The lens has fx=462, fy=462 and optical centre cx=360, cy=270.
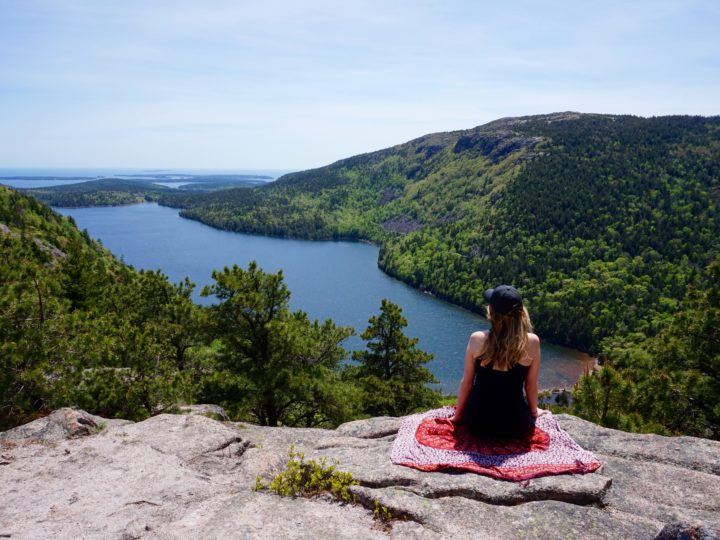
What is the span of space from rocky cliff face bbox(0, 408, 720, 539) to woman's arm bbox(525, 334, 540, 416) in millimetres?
1432

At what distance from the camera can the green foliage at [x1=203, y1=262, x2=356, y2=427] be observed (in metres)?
20.9

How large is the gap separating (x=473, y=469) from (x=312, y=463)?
2.82 metres

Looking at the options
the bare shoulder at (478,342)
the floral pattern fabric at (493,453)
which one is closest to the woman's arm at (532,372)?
the floral pattern fabric at (493,453)

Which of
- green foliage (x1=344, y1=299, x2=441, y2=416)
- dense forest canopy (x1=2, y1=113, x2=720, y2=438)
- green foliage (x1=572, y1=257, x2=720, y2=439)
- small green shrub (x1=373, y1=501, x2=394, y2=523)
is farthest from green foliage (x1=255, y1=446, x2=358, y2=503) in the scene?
green foliage (x1=344, y1=299, x2=441, y2=416)

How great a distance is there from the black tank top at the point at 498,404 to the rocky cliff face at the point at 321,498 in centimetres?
107

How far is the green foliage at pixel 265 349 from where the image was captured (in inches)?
821

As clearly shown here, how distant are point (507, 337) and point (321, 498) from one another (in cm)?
414

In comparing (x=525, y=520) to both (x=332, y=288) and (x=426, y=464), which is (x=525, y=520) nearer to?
(x=426, y=464)

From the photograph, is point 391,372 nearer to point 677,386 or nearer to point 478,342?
point 677,386

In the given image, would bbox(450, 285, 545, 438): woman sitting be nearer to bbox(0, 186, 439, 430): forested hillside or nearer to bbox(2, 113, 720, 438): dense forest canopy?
bbox(2, 113, 720, 438): dense forest canopy

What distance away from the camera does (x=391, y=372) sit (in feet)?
103

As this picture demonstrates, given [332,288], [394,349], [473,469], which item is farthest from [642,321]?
[473,469]

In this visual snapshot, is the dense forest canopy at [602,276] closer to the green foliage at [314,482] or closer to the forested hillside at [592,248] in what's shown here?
the forested hillside at [592,248]

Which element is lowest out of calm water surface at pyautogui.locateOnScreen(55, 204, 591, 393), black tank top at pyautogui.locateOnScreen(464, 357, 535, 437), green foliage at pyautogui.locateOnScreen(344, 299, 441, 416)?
calm water surface at pyautogui.locateOnScreen(55, 204, 591, 393)
